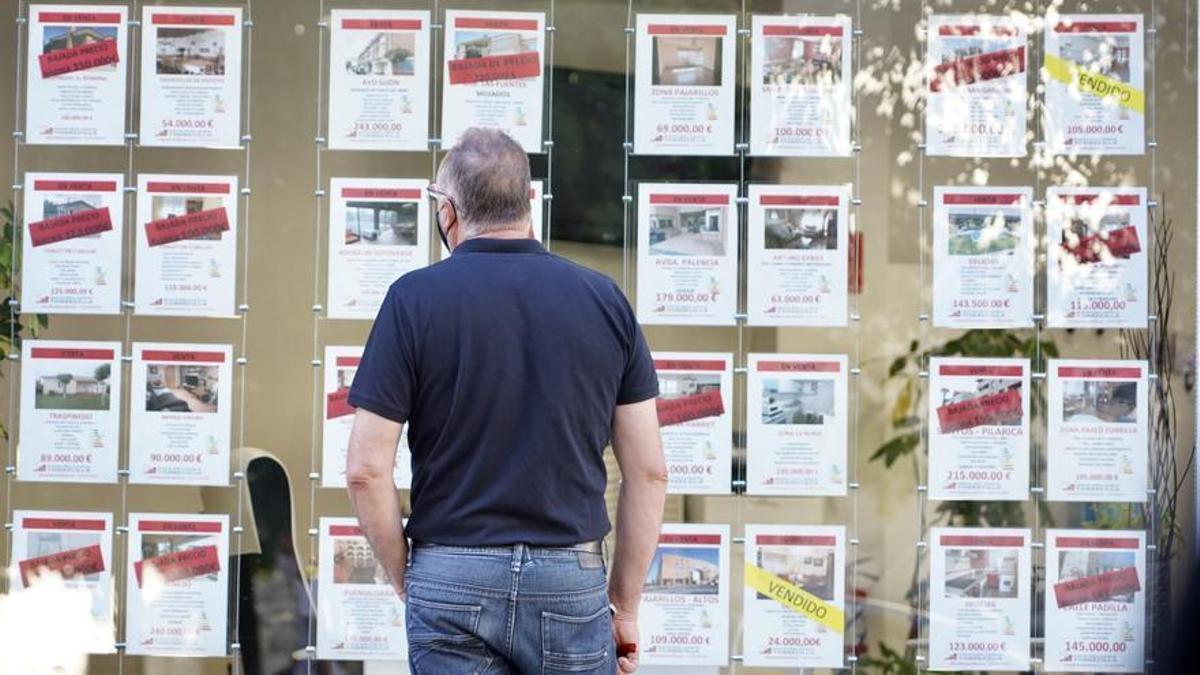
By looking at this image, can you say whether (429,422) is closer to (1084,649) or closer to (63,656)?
(63,656)

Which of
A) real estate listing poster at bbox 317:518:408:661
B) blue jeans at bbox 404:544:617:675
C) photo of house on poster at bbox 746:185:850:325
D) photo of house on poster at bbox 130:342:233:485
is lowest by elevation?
real estate listing poster at bbox 317:518:408:661

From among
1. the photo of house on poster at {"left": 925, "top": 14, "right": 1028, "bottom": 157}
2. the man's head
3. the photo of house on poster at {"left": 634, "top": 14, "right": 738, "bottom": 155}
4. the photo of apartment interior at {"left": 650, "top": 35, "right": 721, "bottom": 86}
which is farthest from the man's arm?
the photo of house on poster at {"left": 925, "top": 14, "right": 1028, "bottom": 157}

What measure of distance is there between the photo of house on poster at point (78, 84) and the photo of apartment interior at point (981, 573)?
3.25 metres

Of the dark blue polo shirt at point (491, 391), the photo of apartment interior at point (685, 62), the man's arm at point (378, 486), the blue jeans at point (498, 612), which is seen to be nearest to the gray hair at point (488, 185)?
the dark blue polo shirt at point (491, 391)

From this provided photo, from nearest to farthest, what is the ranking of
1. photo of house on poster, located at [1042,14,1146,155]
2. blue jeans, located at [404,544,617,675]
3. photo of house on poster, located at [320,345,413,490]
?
blue jeans, located at [404,544,617,675]
photo of house on poster, located at [320,345,413,490]
photo of house on poster, located at [1042,14,1146,155]

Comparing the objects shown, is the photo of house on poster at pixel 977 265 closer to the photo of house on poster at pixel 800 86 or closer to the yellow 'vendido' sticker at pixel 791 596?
the photo of house on poster at pixel 800 86

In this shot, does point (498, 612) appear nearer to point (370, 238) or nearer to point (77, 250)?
point (370, 238)

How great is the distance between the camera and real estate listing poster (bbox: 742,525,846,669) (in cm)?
545

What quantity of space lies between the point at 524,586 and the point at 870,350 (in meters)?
2.43

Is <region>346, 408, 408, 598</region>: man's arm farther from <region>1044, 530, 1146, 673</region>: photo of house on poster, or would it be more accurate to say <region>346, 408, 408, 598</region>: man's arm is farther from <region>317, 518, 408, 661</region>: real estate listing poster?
<region>1044, 530, 1146, 673</region>: photo of house on poster

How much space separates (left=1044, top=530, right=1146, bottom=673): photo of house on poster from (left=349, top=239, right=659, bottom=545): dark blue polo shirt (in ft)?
8.78

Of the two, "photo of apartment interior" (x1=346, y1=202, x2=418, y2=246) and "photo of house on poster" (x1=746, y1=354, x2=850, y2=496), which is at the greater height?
"photo of apartment interior" (x1=346, y1=202, x2=418, y2=246)

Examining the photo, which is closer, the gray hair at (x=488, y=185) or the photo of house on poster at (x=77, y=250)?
the gray hair at (x=488, y=185)

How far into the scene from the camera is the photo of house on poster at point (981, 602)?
5.48m
